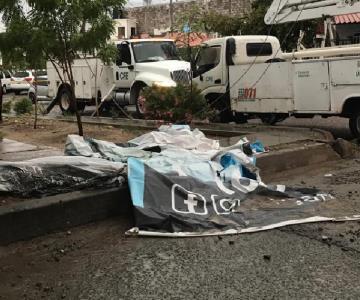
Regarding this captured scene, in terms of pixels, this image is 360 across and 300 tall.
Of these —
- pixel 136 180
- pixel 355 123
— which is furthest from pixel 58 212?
pixel 355 123

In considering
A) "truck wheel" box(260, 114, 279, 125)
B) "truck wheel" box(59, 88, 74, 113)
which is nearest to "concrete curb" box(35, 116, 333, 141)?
"truck wheel" box(260, 114, 279, 125)

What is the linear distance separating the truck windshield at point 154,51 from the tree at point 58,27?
7289 millimetres

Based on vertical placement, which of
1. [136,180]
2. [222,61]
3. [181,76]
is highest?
[222,61]

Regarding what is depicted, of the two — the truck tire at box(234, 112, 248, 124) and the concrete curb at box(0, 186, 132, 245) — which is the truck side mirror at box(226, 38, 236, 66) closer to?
the truck tire at box(234, 112, 248, 124)

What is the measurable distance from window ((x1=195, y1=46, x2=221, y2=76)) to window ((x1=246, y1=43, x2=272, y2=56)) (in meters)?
0.81

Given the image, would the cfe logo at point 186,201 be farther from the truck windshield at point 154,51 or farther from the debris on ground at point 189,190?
the truck windshield at point 154,51

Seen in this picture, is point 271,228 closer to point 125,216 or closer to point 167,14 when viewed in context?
point 125,216

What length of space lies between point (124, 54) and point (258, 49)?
448cm

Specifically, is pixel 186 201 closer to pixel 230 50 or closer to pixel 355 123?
pixel 355 123

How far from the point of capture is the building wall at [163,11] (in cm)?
3684

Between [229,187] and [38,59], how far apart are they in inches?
169

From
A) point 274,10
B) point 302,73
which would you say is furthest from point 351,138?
point 274,10

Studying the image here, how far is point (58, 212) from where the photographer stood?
5461mm

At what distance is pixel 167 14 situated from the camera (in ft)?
145
